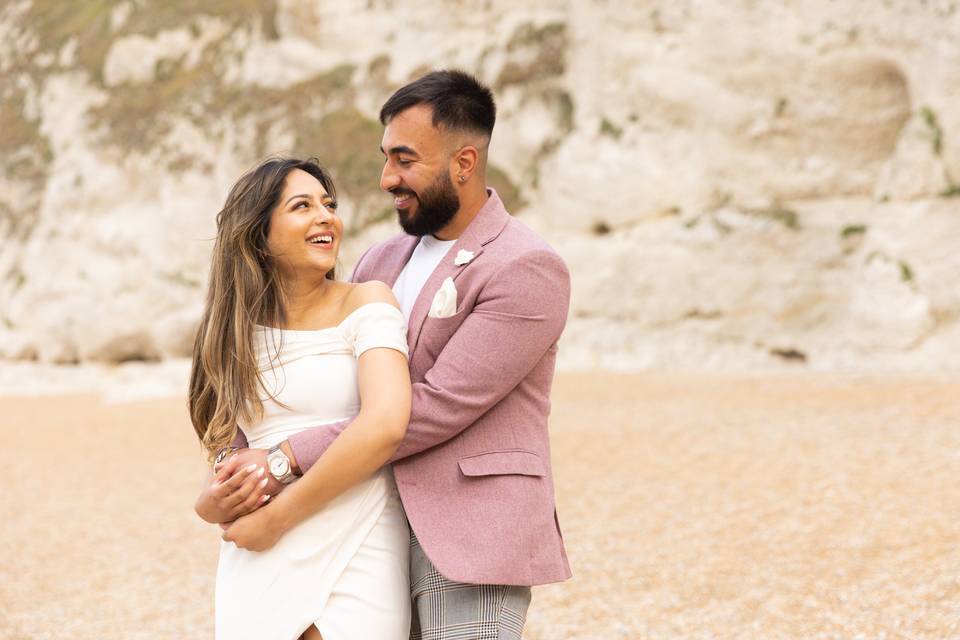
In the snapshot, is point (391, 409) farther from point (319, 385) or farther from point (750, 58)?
point (750, 58)

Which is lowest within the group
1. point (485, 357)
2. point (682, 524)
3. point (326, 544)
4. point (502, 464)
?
point (682, 524)

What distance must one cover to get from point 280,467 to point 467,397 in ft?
1.85

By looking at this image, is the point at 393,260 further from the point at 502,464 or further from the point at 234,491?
the point at 234,491

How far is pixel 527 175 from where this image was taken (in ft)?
83.8

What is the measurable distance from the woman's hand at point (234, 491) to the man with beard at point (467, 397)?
0.11 feet

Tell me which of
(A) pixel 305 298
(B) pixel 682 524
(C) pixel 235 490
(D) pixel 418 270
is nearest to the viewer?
(C) pixel 235 490

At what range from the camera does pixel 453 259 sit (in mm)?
2867

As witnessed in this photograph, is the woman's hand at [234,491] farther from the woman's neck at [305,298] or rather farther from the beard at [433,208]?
the beard at [433,208]

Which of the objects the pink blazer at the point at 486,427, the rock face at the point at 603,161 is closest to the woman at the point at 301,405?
the pink blazer at the point at 486,427

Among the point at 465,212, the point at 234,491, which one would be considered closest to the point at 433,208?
the point at 465,212

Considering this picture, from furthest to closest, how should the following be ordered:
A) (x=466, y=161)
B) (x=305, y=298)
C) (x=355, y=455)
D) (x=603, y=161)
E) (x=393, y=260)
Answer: (x=603, y=161), (x=393, y=260), (x=466, y=161), (x=305, y=298), (x=355, y=455)

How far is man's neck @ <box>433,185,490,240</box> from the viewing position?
9.70 feet

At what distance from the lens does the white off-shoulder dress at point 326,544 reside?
255 centimetres

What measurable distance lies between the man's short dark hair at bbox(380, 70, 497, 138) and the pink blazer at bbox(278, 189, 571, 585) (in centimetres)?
40
